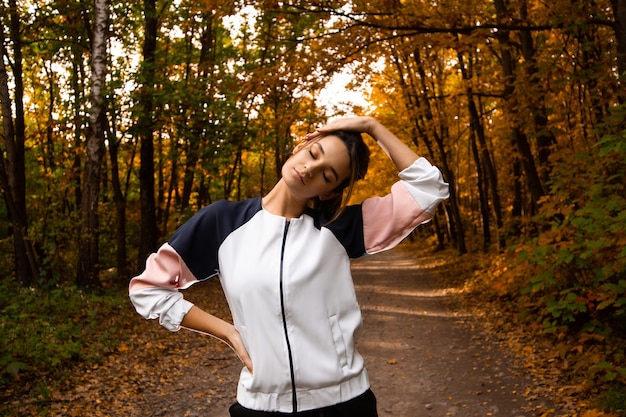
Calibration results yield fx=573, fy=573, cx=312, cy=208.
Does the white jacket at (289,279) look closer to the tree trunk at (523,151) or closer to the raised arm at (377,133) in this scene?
the raised arm at (377,133)

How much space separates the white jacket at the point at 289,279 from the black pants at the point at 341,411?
17 mm

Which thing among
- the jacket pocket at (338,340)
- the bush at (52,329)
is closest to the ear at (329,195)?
the jacket pocket at (338,340)

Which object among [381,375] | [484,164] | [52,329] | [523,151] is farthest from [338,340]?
[484,164]

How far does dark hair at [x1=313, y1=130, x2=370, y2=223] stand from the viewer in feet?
6.40

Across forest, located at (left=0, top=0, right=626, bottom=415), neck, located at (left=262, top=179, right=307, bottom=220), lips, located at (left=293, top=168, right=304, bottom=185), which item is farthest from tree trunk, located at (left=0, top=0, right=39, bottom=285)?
lips, located at (left=293, top=168, right=304, bottom=185)

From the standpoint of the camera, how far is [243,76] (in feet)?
29.1

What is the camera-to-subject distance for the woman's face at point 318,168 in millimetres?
1929

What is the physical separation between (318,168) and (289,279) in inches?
15.4

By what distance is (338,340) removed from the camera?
182cm

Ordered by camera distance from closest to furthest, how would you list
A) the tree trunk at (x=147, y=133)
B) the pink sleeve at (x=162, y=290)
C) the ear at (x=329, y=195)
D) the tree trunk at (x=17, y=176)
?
the pink sleeve at (x=162, y=290) < the ear at (x=329, y=195) < the tree trunk at (x=17, y=176) < the tree trunk at (x=147, y=133)

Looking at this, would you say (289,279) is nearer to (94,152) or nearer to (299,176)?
(299,176)

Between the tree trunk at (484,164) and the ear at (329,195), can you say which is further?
the tree trunk at (484,164)

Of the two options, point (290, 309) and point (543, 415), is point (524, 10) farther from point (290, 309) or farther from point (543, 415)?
point (290, 309)

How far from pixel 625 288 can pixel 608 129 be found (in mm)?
1937
